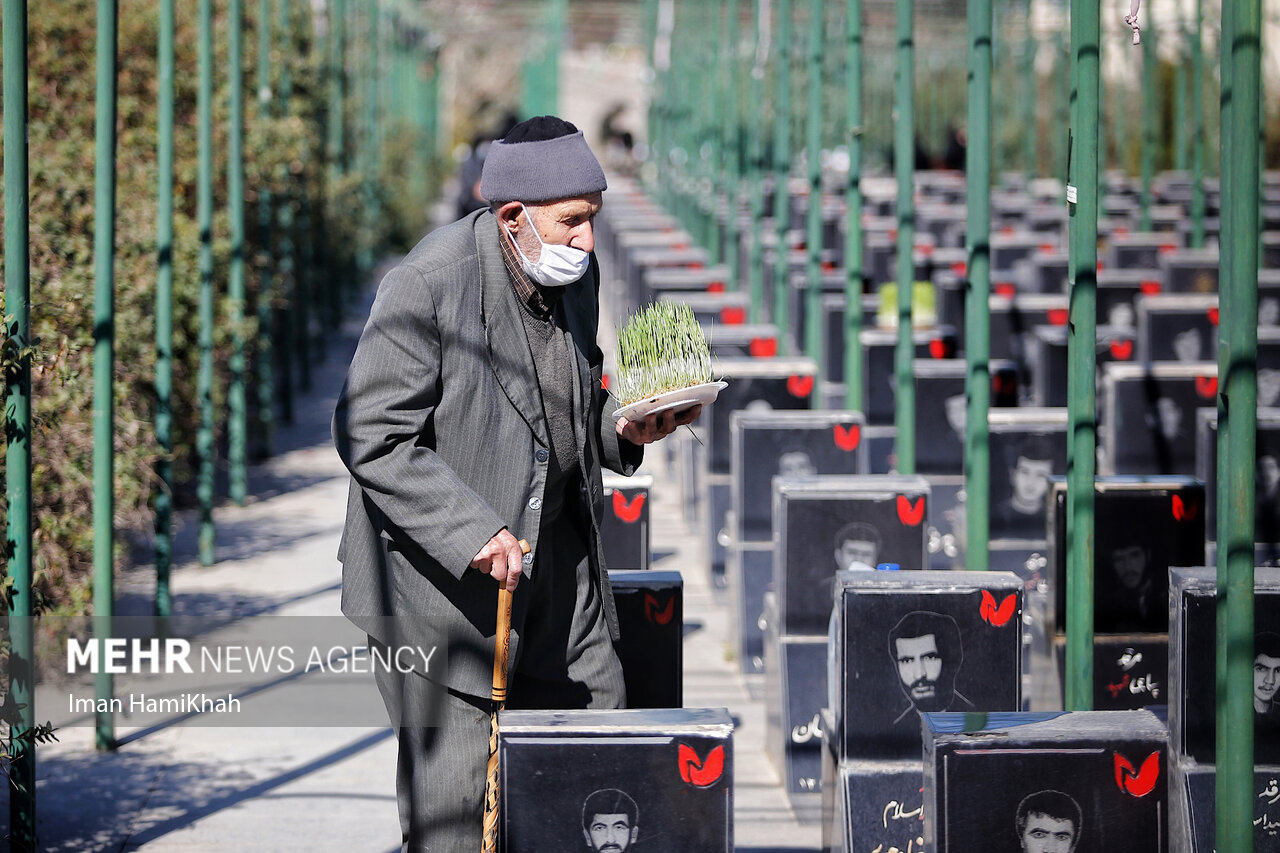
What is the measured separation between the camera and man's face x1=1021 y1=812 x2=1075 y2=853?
371 cm

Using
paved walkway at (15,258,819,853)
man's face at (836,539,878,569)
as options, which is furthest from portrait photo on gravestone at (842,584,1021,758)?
man's face at (836,539,878,569)

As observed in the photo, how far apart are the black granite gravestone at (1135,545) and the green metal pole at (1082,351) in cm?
71

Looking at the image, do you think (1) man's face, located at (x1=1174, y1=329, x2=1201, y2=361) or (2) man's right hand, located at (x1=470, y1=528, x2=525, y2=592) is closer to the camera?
(2) man's right hand, located at (x1=470, y1=528, x2=525, y2=592)

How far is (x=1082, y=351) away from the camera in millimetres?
4703

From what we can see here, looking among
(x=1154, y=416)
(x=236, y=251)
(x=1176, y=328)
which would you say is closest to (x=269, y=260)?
(x=236, y=251)

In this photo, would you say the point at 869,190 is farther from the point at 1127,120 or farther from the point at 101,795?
the point at 101,795

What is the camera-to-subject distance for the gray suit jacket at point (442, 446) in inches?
141

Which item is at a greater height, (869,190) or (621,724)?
(869,190)

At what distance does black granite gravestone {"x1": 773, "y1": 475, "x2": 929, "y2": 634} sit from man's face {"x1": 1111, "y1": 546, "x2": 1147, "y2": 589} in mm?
626

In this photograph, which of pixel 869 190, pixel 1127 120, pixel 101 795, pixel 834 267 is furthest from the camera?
pixel 1127 120

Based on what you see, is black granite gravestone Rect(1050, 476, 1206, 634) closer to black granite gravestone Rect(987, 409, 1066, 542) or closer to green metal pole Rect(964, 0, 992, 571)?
green metal pole Rect(964, 0, 992, 571)

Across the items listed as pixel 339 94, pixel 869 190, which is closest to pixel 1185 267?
pixel 339 94

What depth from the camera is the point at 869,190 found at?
24578 mm

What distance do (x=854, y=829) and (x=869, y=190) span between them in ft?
67.8
